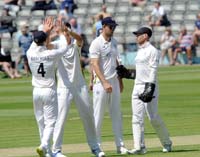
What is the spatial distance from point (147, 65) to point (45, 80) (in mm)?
1733

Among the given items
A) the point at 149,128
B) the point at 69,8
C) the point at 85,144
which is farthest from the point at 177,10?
the point at 85,144

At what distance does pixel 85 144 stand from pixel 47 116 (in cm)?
253

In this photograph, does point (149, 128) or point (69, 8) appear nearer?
point (149, 128)

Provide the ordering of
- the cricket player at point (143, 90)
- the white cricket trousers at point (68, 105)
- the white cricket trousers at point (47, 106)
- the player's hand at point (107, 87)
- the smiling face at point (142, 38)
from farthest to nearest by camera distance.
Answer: the smiling face at point (142, 38) → the cricket player at point (143, 90) → the player's hand at point (107, 87) → the white cricket trousers at point (68, 105) → the white cricket trousers at point (47, 106)

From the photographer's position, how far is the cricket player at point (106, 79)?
13.6 meters

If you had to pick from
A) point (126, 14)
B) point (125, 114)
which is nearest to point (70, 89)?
point (125, 114)

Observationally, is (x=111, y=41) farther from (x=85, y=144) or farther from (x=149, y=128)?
(x=149, y=128)

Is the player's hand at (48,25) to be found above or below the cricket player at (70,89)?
above

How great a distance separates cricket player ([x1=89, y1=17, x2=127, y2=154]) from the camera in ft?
44.7

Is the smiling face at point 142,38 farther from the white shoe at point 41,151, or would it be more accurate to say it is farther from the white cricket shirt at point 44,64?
the white shoe at point 41,151

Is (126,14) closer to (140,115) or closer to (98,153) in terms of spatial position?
(140,115)

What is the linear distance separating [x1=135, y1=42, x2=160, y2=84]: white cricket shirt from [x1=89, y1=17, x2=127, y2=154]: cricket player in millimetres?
404

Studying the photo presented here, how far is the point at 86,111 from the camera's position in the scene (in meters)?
13.1

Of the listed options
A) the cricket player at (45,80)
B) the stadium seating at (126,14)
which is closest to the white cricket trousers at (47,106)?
the cricket player at (45,80)
